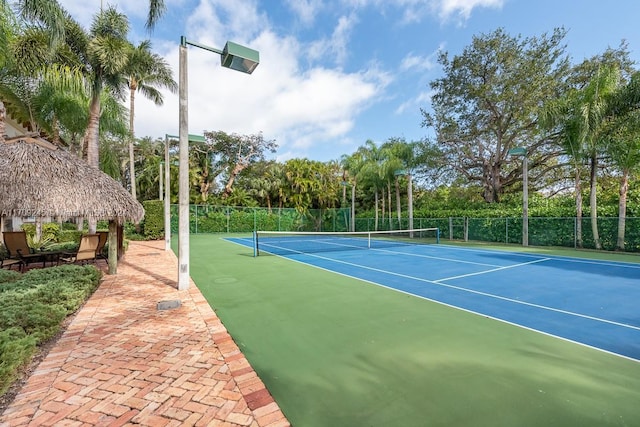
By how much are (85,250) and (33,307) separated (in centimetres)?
501

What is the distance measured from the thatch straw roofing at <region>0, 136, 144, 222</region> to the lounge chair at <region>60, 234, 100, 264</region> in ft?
4.37

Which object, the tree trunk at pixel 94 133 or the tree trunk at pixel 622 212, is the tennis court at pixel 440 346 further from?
the tree trunk at pixel 94 133

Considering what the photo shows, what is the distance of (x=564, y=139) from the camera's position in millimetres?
15625

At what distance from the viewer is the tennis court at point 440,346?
2.43m

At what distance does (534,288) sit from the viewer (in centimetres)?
652

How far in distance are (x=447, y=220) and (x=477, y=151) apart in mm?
7124

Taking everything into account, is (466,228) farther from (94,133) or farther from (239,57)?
(94,133)

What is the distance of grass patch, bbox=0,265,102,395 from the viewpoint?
2956mm

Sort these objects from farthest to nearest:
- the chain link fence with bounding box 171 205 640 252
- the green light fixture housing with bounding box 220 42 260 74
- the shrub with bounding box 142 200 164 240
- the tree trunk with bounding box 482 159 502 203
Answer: the tree trunk with bounding box 482 159 502 203, the shrub with bounding box 142 200 164 240, the chain link fence with bounding box 171 205 640 252, the green light fixture housing with bounding box 220 42 260 74

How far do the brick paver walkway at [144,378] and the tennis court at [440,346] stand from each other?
28cm

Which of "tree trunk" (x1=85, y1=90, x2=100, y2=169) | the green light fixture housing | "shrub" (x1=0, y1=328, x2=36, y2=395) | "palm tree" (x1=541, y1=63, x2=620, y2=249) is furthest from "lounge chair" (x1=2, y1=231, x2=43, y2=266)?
"palm tree" (x1=541, y1=63, x2=620, y2=249)

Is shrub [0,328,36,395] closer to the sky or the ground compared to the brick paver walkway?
closer to the sky

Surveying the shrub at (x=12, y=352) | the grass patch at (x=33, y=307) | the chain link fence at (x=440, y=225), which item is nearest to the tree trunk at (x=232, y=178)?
the chain link fence at (x=440, y=225)

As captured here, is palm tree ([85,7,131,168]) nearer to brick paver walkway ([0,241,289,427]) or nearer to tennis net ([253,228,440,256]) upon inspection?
tennis net ([253,228,440,256])
